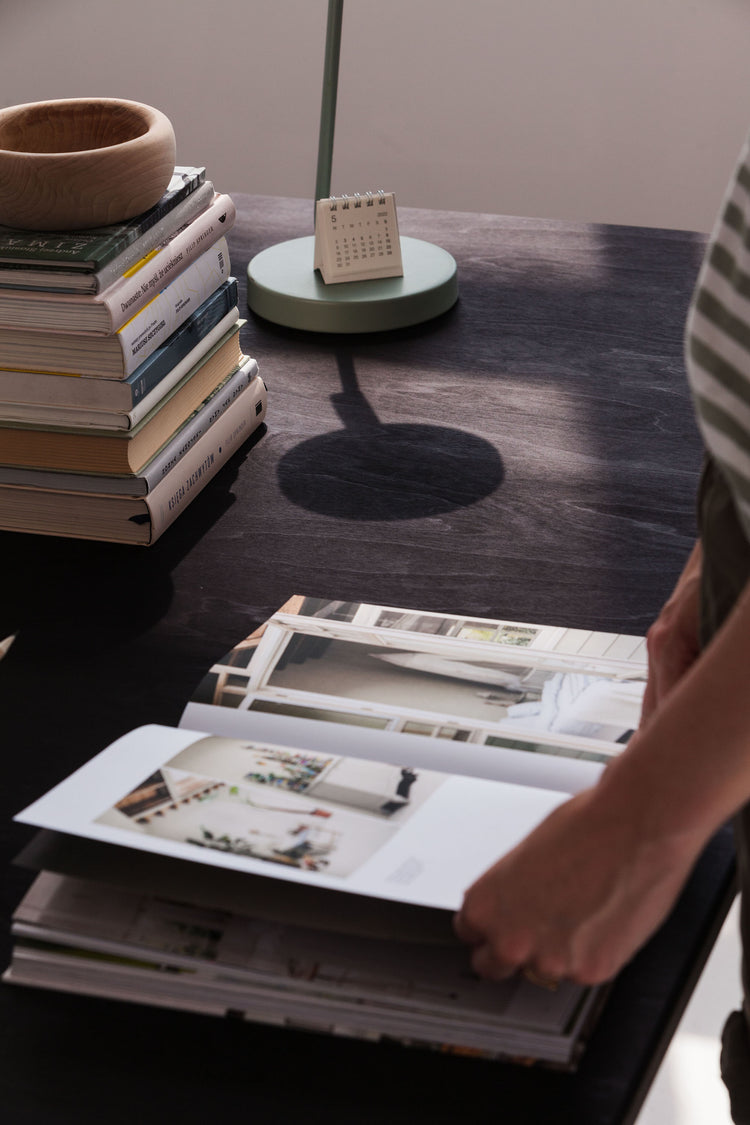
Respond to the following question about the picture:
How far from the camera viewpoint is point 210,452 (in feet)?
3.49

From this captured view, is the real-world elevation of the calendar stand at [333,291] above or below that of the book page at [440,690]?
below

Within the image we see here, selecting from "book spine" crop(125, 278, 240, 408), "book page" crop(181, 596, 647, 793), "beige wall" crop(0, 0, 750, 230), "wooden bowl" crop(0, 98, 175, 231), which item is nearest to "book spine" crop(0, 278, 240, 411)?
"book spine" crop(125, 278, 240, 408)

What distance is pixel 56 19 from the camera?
3.81 m

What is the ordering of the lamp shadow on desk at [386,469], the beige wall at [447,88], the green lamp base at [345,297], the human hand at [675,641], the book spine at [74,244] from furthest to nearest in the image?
the beige wall at [447,88], the green lamp base at [345,297], the lamp shadow on desk at [386,469], the book spine at [74,244], the human hand at [675,641]

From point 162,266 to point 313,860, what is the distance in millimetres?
566

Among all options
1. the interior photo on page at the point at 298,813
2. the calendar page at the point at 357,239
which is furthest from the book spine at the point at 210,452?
the interior photo on page at the point at 298,813

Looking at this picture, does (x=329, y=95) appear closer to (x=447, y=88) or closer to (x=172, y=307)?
(x=172, y=307)

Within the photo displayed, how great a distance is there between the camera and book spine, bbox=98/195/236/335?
89 cm

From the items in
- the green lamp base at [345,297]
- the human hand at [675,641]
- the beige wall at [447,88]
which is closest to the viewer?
the human hand at [675,641]

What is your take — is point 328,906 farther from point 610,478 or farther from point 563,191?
point 563,191

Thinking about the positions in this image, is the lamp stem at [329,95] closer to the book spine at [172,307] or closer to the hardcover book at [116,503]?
the book spine at [172,307]

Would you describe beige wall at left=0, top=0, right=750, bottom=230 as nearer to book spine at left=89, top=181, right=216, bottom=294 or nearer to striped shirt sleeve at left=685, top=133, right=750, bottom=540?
book spine at left=89, top=181, right=216, bottom=294

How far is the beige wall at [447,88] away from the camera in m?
3.59

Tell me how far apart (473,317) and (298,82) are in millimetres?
2637
